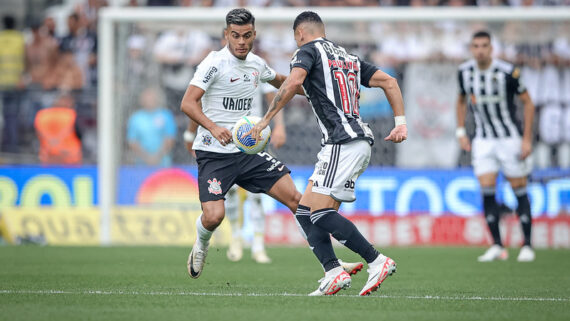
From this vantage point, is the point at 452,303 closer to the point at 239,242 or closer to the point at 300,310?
the point at 300,310

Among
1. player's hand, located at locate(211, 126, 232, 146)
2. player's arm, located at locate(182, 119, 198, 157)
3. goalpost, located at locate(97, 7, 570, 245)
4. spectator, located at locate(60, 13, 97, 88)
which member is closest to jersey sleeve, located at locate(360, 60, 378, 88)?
player's hand, located at locate(211, 126, 232, 146)

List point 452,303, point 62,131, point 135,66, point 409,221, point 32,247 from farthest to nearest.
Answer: point 62,131
point 135,66
point 409,221
point 32,247
point 452,303

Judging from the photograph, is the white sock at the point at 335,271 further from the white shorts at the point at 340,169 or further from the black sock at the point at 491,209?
the black sock at the point at 491,209

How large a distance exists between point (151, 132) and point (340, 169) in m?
8.73

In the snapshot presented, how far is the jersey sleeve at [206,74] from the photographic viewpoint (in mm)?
7859

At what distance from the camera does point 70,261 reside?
1033cm

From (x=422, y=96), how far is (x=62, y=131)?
21.5 ft

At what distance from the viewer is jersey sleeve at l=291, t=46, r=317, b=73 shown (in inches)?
269

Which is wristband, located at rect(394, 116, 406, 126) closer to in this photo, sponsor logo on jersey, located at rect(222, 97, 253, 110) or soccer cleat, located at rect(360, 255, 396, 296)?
soccer cleat, located at rect(360, 255, 396, 296)

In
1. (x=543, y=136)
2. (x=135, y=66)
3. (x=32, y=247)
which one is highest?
(x=135, y=66)

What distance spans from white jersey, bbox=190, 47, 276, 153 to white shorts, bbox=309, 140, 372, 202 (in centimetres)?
133

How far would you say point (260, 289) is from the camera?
7.44 meters

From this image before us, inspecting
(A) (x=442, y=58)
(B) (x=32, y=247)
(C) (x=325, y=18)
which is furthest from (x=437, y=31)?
(B) (x=32, y=247)

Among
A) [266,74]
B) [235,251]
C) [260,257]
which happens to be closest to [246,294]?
[266,74]
